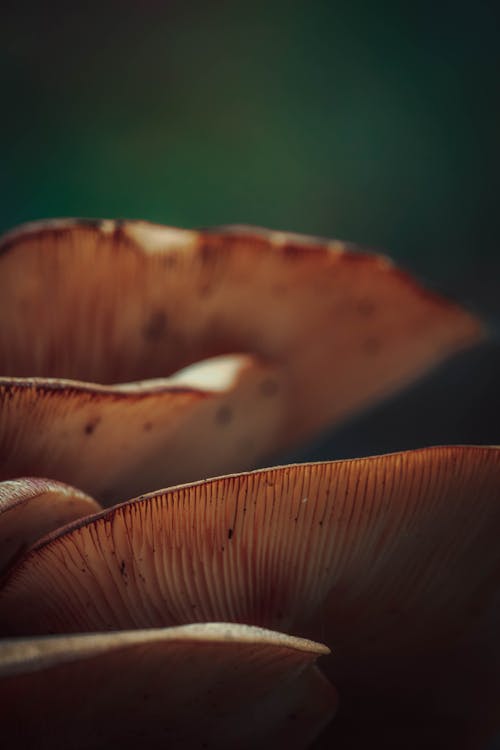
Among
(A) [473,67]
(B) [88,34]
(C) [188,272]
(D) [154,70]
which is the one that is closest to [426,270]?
(A) [473,67]

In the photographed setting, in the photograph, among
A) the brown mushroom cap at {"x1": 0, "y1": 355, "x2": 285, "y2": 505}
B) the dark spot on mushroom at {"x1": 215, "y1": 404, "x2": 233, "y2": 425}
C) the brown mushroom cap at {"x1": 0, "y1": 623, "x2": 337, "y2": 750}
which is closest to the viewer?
the brown mushroom cap at {"x1": 0, "y1": 623, "x2": 337, "y2": 750}

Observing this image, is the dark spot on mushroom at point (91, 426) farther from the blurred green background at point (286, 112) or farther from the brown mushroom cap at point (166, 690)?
the blurred green background at point (286, 112)

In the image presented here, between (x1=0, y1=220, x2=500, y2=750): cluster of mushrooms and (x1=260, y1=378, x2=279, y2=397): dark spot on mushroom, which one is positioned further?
(x1=260, y1=378, x2=279, y2=397): dark spot on mushroom

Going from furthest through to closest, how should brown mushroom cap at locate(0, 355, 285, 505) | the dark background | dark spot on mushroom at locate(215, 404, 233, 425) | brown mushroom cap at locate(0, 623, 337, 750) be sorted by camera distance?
the dark background → dark spot on mushroom at locate(215, 404, 233, 425) → brown mushroom cap at locate(0, 355, 285, 505) → brown mushroom cap at locate(0, 623, 337, 750)

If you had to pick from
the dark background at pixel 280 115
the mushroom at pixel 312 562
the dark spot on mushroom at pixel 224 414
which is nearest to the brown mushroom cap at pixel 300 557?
the mushroom at pixel 312 562

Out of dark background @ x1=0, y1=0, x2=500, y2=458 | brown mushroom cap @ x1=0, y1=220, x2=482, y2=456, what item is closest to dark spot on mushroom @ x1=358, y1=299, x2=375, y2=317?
brown mushroom cap @ x1=0, y1=220, x2=482, y2=456

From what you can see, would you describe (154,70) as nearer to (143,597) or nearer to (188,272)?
(188,272)

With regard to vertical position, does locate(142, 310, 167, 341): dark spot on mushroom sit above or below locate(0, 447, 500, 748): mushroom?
above

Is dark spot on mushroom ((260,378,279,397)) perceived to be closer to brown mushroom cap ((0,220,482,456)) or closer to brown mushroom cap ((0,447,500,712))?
brown mushroom cap ((0,220,482,456))

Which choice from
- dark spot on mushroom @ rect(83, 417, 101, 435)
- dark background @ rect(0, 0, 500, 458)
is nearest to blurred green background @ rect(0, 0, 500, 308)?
dark background @ rect(0, 0, 500, 458)

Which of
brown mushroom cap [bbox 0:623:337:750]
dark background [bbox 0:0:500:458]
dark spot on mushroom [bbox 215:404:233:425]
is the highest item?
dark background [bbox 0:0:500:458]
